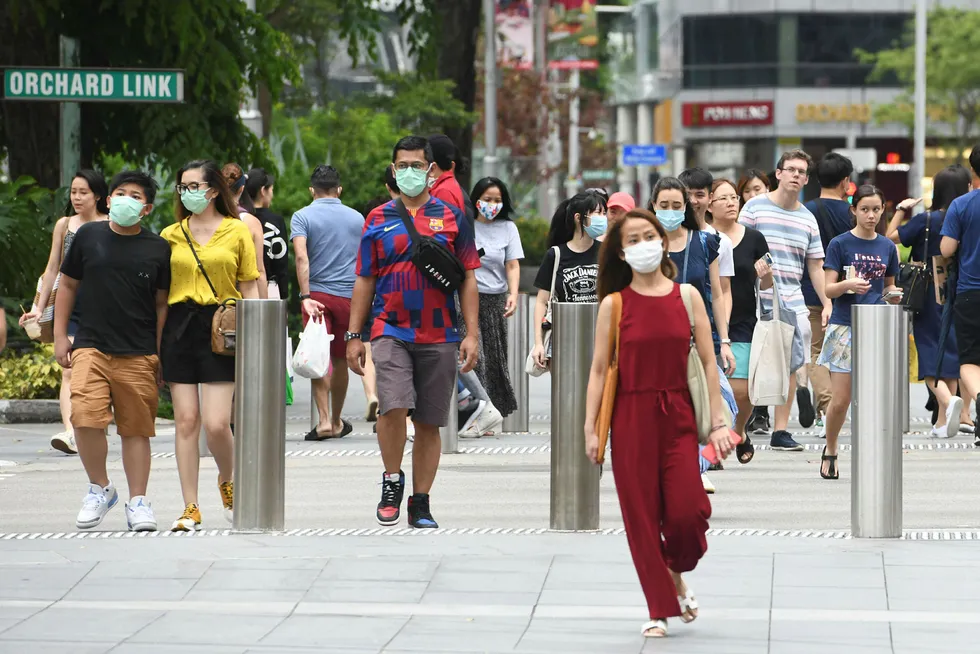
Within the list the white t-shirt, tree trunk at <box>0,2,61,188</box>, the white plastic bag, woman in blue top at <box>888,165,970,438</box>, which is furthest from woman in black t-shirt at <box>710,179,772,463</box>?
tree trunk at <box>0,2,61,188</box>

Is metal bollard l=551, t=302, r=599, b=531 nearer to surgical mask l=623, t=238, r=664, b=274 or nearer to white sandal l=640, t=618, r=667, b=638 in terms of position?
surgical mask l=623, t=238, r=664, b=274

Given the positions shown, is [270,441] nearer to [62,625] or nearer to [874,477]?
[62,625]

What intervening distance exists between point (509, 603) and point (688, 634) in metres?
0.76

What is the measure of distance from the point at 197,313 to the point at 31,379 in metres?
5.83

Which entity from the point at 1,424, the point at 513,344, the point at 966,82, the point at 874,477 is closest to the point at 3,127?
the point at 1,424

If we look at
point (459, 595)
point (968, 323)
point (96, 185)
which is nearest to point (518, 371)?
point (968, 323)

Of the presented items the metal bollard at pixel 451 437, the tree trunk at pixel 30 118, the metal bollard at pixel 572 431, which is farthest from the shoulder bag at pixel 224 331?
the tree trunk at pixel 30 118

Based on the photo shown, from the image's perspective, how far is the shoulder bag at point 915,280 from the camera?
13242 millimetres

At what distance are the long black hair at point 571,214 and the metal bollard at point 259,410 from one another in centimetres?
290

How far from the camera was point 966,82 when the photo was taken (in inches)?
2249

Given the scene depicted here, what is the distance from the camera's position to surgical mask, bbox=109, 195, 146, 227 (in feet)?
28.8

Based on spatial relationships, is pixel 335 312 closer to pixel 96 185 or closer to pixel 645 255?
pixel 96 185

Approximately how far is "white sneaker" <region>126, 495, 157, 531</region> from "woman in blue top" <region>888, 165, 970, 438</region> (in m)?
5.83

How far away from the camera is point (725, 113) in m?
67.5
